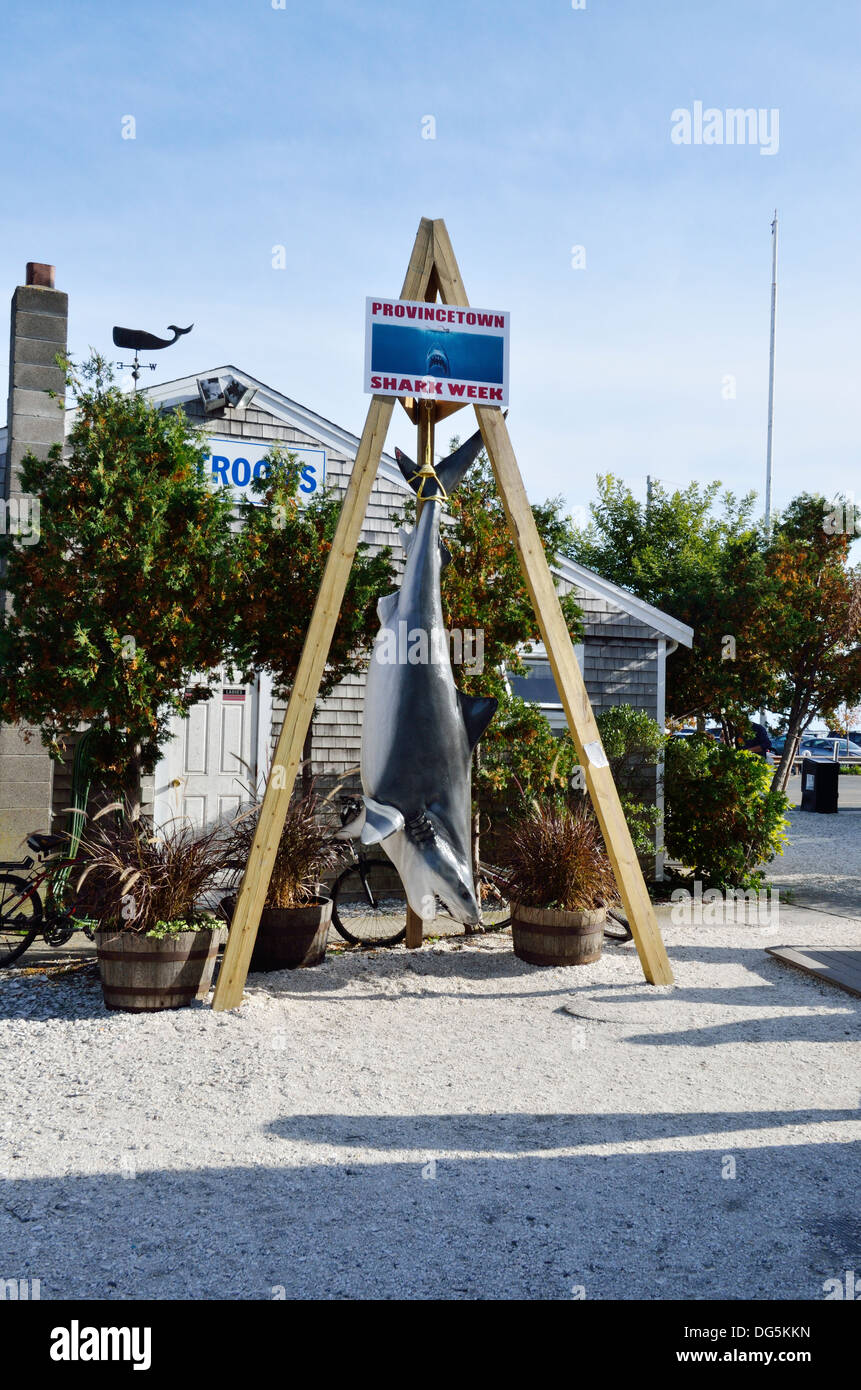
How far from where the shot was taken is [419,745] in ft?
19.9

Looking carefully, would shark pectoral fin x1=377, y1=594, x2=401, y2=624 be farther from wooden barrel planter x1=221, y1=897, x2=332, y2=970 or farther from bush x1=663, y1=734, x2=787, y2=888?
bush x1=663, y1=734, x2=787, y2=888

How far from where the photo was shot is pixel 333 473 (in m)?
10.0

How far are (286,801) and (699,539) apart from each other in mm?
24928

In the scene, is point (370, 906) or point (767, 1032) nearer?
point (767, 1032)

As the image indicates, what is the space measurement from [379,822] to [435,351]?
9.61 feet

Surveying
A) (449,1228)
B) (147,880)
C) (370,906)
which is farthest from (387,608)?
(370,906)

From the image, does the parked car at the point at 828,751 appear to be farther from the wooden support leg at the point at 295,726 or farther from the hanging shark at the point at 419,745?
the wooden support leg at the point at 295,726

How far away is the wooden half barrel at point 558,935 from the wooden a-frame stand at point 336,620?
502mm

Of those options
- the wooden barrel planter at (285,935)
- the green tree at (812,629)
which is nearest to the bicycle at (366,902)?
the wooden barrel planter at (285,935)

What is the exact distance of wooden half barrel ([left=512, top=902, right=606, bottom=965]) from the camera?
6.91 metres

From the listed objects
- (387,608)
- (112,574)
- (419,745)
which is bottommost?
(419,745)

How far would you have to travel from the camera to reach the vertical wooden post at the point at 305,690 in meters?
5.77

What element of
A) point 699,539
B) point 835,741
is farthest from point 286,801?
point 835,741

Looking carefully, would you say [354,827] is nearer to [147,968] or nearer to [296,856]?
[296,856]
